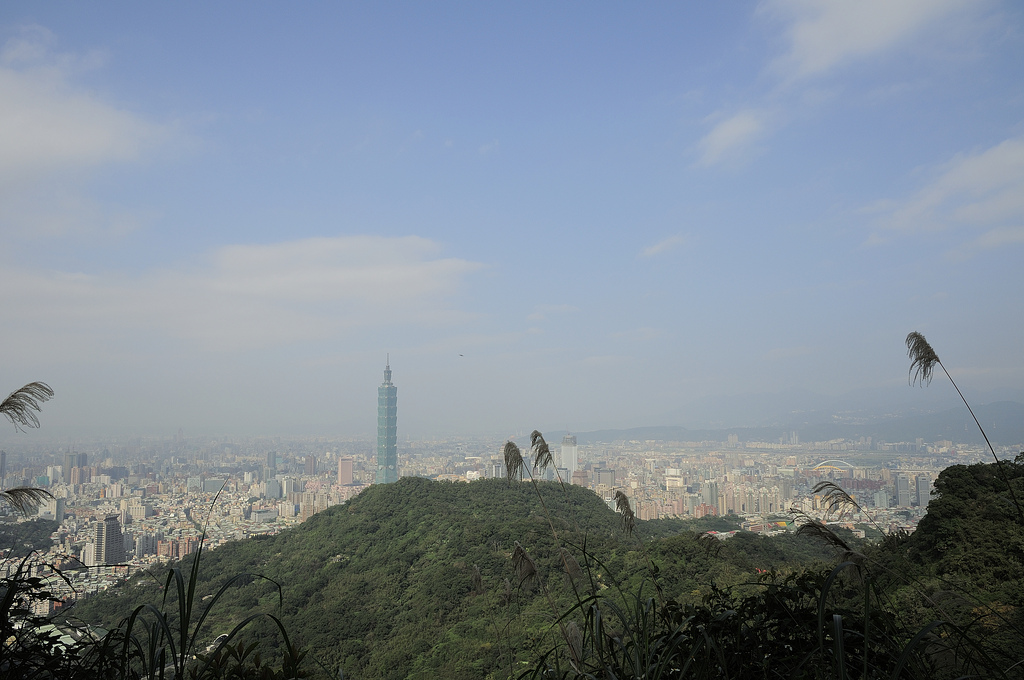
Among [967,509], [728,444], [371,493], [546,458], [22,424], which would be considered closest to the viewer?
[22,424]

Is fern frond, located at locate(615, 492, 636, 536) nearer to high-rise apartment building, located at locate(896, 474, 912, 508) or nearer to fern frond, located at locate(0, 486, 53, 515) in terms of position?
fern frond, located at locate(0, 486, 53, 515)

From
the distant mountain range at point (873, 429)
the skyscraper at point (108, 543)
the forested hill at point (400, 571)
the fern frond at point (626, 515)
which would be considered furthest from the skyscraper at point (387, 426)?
the fern frond at point (626, 515)

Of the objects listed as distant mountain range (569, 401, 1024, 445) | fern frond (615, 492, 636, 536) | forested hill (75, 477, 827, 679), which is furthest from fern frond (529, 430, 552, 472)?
distant mountain range (569, 401, 1024, 445)

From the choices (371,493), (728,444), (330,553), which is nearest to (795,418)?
(728,444)

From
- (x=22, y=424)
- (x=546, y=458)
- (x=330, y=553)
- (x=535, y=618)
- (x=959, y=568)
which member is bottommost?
Answer: (x=330, y=553)

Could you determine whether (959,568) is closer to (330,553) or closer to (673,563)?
(673,563)

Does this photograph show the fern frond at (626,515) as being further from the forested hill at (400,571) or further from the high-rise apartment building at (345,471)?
the high-rise apartment building at (345,471)

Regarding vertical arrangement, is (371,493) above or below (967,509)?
below
